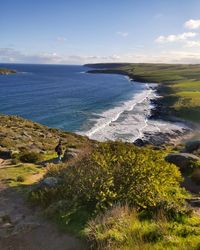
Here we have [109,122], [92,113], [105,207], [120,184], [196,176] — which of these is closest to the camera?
[105,207]

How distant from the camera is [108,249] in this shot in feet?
29.0

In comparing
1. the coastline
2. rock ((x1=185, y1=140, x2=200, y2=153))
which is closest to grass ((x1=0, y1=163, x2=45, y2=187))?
rock ((x1=185, y1=140, x2=200, y2=153))

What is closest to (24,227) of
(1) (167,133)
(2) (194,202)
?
(2) (194,202)

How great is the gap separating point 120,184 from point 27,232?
12.5ft

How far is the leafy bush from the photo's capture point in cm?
1213

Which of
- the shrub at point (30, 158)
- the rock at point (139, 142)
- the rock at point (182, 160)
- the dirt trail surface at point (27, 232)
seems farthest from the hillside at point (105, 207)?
the rock at point (139, 142)

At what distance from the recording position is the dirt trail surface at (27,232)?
10.2 metres

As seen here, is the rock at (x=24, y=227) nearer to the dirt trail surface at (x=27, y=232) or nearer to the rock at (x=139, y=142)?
the dirt trail surface at (x=27, y=232)

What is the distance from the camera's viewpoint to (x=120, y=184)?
504 inches

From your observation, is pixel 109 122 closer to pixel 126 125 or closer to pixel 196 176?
pixel 126 125

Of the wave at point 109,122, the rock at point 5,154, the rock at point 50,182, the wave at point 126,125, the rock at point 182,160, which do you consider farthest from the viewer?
the wave at point 126,125

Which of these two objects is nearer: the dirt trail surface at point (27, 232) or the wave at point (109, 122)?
the dirt trail surface at point (27, 232)

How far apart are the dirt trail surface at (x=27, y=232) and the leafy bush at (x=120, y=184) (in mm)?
899

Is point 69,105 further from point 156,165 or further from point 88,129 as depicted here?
point 156,165
